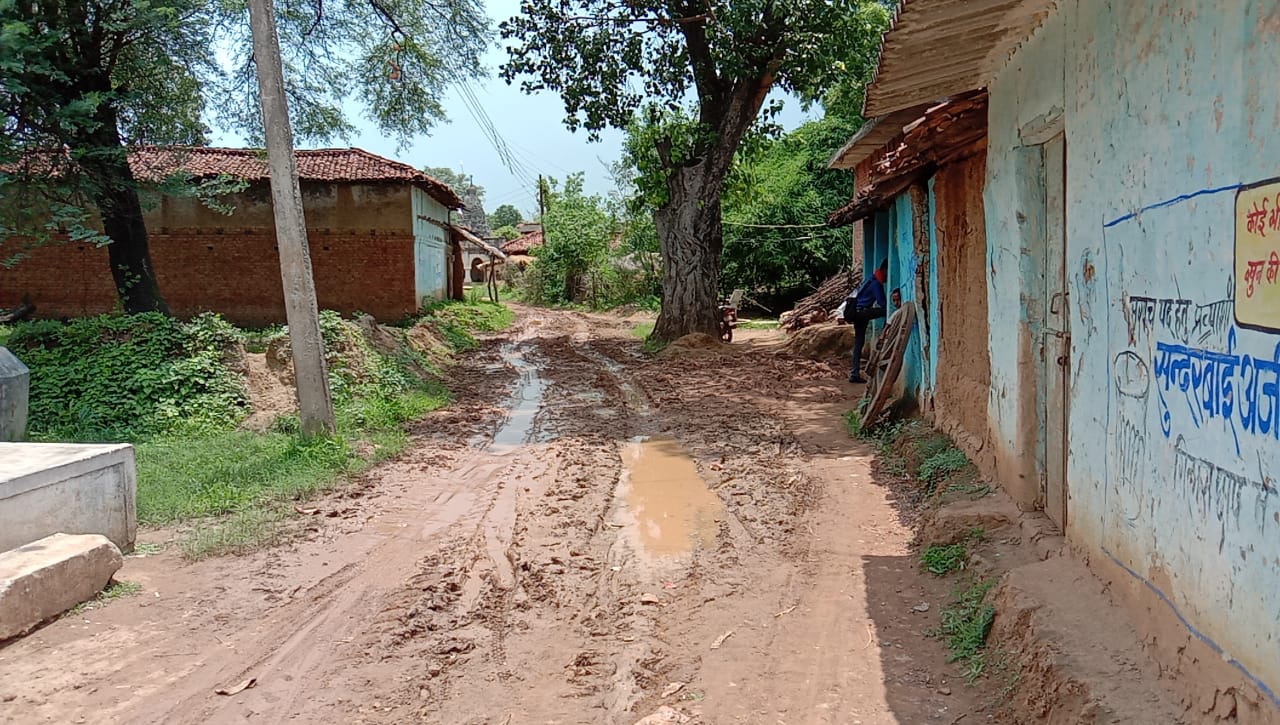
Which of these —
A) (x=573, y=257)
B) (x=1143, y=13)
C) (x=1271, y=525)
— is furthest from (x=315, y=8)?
(x=573, y=257)

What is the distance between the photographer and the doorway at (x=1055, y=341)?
4957 millimetres

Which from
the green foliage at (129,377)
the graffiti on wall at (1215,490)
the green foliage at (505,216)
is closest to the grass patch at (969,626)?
the graffiti on wall at (1215,490)

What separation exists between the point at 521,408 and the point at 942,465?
6642 mm

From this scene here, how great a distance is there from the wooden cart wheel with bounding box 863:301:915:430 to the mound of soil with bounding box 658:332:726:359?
7.12 meters

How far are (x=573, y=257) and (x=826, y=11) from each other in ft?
67.6

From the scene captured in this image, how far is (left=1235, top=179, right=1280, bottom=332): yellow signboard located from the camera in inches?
101

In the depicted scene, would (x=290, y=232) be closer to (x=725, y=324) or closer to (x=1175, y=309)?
(x=1175, y=309)

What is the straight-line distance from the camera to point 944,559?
539 cm

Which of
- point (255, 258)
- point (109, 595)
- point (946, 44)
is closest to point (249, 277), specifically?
point (255, 258)

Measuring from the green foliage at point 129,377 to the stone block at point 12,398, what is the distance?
625 millimetres

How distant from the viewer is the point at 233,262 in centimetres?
2181

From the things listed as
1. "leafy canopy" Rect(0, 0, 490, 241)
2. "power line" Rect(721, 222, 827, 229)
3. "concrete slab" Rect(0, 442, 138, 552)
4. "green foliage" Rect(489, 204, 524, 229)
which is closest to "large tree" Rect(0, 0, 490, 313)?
"leafy canopy" Rect(0, 0, 490, 241)

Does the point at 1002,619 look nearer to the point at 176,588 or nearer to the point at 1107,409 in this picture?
the point at 1107,409

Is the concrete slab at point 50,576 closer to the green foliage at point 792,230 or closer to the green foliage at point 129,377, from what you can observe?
the green foliage at point 129,377
